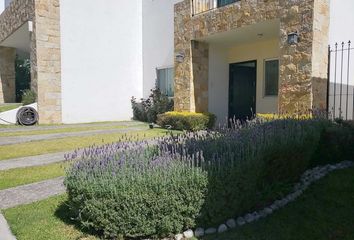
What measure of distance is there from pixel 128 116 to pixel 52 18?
529 cm

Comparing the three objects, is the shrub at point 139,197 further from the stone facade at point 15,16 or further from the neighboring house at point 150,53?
the stone facade at point 15,16

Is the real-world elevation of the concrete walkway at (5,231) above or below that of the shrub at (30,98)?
below

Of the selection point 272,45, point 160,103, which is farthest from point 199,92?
point 272,45

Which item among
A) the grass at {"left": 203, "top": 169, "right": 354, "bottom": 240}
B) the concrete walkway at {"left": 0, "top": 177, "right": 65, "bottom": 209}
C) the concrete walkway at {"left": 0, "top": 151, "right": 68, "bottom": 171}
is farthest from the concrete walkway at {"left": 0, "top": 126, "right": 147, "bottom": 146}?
the grass at {"left": 203, "top": 169, "right": 354, "bottom": 240}

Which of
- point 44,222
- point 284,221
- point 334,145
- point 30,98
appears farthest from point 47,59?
point 284,221

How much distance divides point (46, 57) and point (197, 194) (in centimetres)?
1108

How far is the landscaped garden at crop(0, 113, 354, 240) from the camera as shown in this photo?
10.0ft

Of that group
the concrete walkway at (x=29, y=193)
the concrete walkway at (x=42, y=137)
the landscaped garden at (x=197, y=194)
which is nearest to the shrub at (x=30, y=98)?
the concrete walkway at (x=42, y=137)

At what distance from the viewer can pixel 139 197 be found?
118 inches

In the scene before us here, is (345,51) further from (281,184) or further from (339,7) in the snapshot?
(281,184)

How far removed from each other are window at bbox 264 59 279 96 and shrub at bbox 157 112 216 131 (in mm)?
2456

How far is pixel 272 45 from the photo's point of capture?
11414 mm

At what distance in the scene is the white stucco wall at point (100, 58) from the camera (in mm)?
12828

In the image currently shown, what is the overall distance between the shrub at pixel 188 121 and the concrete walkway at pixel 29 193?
6112 mm
